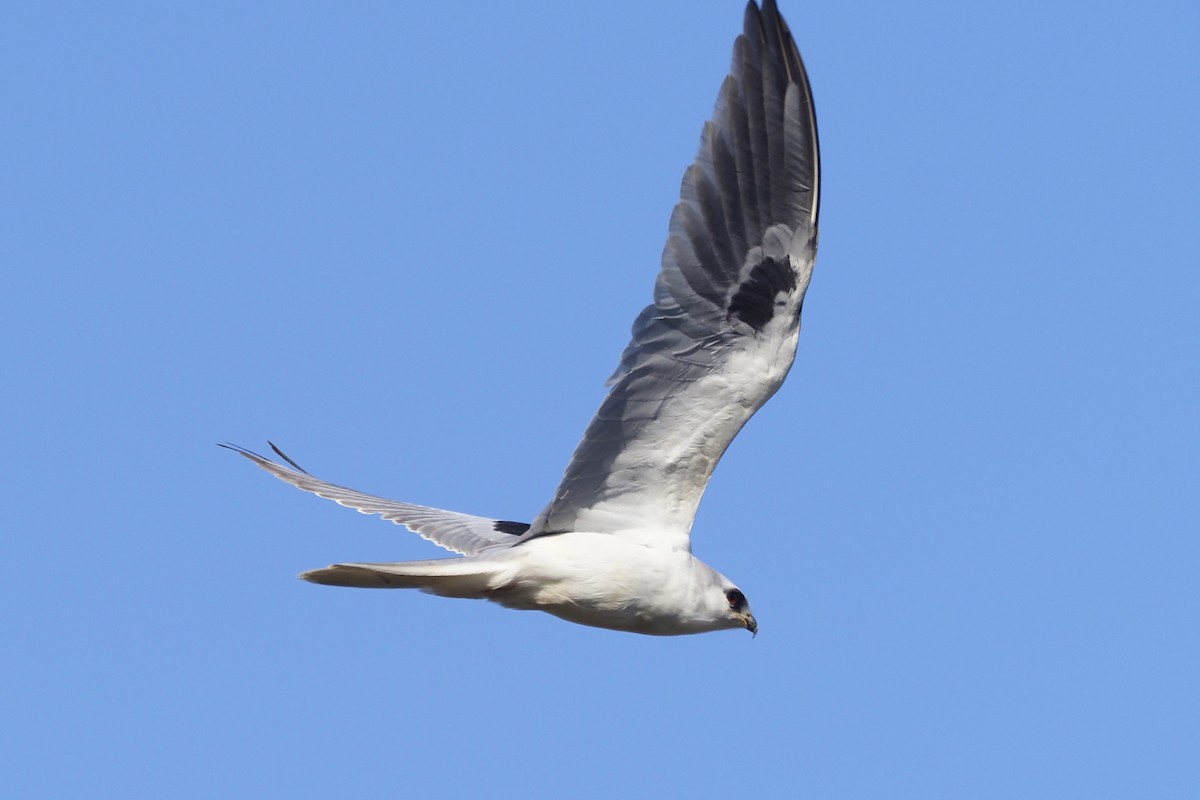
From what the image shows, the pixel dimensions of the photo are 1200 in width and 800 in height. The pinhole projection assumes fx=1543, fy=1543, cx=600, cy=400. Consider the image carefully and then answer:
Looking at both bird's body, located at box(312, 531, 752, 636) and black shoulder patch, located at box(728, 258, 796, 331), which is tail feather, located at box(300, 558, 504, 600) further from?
black shoulder patch, located at box(728, 258, 796, 331)

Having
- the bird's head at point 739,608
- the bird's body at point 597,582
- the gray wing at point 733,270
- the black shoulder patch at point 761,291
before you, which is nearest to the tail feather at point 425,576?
the bird's body at point 597,582

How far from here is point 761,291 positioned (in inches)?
327

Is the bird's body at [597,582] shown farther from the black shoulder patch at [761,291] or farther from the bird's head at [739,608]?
the black shoulder patch at [761,291]

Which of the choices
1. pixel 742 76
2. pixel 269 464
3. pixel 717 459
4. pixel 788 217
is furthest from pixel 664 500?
pixel 269 464

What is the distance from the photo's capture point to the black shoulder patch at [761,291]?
8.27 metres

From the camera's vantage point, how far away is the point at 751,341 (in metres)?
8.35

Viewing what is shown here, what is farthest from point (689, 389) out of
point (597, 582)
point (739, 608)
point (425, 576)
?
point (425, 576)

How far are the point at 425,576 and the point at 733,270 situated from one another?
2329mm

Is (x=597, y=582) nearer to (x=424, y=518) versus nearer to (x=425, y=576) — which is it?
(x=425, y=576)

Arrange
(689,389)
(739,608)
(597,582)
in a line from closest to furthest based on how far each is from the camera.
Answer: (689,389) < (597,582) < (739,608)

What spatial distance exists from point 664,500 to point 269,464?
4.23m

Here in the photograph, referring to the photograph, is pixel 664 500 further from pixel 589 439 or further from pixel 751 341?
pixel 751 341

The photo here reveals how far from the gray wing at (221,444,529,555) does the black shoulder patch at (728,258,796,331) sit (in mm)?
2527

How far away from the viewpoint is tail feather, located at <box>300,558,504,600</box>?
8008 millimetres
